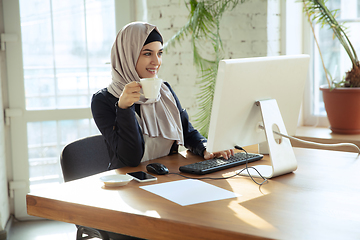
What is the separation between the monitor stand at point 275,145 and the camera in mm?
1302

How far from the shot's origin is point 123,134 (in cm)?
161

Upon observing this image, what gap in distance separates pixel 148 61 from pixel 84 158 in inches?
23.3

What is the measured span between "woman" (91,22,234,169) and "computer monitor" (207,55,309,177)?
269 millimetres

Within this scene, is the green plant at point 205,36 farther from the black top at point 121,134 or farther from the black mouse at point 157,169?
the black mouse at point 157,169

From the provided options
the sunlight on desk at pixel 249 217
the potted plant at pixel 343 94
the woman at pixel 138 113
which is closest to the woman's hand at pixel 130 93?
the woman at pixel 138 113

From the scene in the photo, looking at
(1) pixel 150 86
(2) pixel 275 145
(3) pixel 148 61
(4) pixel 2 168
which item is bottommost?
(4) pixel 2 168

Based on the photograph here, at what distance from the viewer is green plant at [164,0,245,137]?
8.19 feet

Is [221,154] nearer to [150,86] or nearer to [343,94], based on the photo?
[150,86]

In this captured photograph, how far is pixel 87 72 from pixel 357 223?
8.19ft

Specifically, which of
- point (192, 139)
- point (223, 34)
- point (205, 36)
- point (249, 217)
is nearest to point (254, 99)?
point (249, 217)

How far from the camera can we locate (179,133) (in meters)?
1.83

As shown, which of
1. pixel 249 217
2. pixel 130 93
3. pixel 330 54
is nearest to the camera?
pixel 249 217

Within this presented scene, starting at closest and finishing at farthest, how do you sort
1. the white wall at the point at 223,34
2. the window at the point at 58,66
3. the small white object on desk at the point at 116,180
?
the small white object on desk at the point at 116,180
the white wall at the point at 223,34
the window at the point at 58,66

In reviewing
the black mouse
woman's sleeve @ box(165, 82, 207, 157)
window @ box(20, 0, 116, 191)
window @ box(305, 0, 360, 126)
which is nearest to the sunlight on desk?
the black mouse
